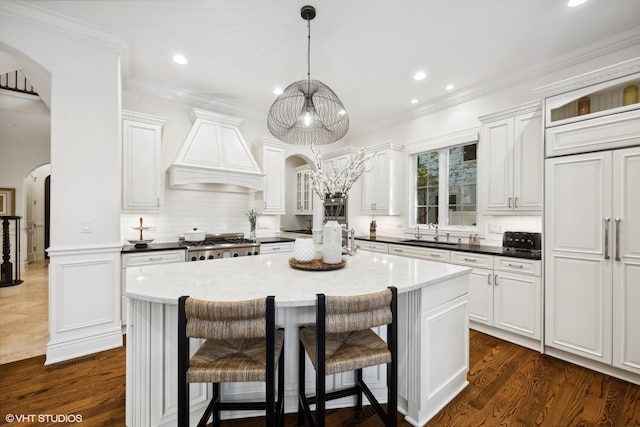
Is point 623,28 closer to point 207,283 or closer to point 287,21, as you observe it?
point 287,21

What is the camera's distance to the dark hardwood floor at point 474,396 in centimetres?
179

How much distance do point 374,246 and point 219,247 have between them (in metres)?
2.39

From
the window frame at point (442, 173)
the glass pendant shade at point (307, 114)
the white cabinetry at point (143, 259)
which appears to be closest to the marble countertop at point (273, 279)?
the glass pendant shade at point (307, 114)

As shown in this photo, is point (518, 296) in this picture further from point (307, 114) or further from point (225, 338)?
point (225, 338)

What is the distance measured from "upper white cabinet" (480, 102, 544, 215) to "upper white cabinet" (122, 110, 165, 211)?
4205 millimetres

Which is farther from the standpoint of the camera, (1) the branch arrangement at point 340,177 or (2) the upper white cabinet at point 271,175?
(2) the upper white cabinet at point 271,175

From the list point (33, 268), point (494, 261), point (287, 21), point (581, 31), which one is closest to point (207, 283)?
point (287, 21)

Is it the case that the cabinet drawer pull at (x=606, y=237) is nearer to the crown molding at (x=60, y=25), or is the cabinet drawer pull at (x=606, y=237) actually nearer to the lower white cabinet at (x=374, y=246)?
the lower white cabinet at (x=374, y=246)

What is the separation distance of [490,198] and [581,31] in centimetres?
180

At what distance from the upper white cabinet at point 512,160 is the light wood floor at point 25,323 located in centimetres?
511

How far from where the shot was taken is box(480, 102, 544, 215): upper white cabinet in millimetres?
3047

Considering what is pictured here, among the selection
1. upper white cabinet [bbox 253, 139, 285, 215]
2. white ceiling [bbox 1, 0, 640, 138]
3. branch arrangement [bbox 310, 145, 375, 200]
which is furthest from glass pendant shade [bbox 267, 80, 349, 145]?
upper white cabinet [bbox 253, 139, 285, 215]

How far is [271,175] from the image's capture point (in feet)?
15.6

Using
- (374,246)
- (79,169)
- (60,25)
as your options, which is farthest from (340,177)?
(60,25)
